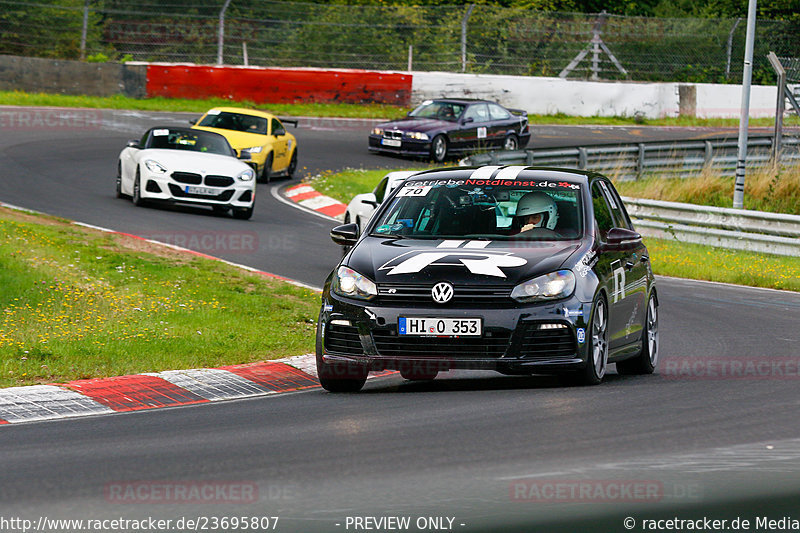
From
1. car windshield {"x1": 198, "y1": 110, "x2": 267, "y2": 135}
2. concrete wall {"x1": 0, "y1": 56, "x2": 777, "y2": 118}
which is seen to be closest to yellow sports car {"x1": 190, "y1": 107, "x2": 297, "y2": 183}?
car windshield {"x1": 198, "y1": 110, "x2": 267, "y2": 135}

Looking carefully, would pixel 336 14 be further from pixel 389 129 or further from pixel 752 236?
pixel 752 236

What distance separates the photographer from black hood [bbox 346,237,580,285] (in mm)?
8414

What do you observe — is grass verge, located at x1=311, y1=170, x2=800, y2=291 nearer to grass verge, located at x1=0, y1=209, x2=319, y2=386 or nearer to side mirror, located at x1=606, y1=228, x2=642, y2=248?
grass verge, located at x1=0, y1=209, x2=319, y2=386

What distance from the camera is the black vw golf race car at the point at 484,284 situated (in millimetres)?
8352

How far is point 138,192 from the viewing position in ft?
70.0

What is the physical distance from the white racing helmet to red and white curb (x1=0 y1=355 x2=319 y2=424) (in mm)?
Answer: 1946

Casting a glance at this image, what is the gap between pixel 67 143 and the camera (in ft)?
93.8

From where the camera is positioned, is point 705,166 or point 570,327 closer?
point 570,327

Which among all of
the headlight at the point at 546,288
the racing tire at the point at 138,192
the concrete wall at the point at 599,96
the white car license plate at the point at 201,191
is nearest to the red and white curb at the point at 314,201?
the white car license plate at the point at 201,191

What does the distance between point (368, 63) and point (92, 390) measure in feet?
100

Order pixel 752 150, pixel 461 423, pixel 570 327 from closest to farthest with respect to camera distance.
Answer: pixel 461 423, pixel 570 327, pixel 752 150

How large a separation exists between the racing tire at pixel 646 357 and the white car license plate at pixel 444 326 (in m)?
2.15

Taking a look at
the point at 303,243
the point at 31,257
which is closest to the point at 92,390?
the point at 31,257

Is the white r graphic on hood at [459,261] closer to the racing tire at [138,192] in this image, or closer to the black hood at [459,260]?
the black hood at [459,260]
